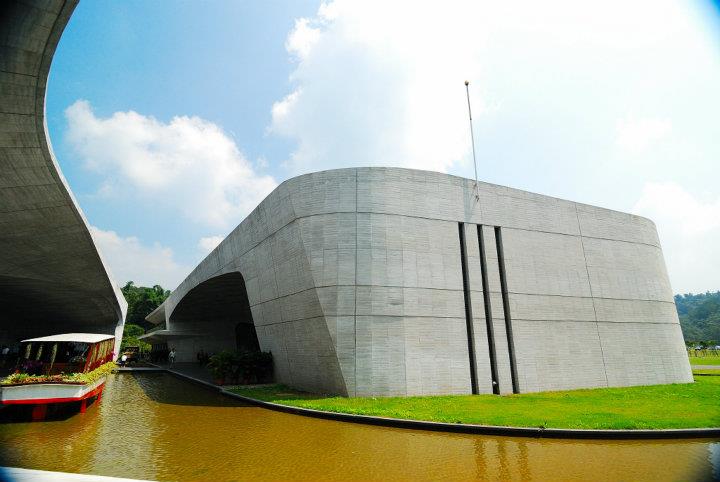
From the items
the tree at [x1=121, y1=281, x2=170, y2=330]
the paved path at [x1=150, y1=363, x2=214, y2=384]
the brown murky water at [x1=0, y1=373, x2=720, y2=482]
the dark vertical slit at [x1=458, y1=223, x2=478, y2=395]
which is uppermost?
the tree at [x1=121, y1=281, x2=170, y2=330]

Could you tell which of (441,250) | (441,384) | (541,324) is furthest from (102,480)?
(541,324)

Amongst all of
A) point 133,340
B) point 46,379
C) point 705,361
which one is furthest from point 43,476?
point 133,340

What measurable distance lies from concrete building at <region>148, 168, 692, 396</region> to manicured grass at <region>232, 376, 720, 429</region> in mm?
1215

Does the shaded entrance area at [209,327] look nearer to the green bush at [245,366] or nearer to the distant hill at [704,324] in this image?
the green bush at [245,366]

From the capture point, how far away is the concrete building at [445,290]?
54.2ft

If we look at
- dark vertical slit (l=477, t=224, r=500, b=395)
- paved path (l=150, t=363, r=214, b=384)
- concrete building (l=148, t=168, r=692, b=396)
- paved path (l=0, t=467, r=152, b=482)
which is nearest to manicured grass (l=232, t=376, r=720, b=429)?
concrete building (l=148, t=168, r=692, b=396)

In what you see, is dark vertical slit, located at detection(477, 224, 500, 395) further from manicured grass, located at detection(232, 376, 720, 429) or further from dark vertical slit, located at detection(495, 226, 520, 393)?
manicured grass, located at detection(232, 376, 720, 429)

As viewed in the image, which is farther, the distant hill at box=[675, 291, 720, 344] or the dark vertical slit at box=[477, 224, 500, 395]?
the distant hill at box=[675, 291, 720, 344]

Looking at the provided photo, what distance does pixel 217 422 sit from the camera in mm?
13156

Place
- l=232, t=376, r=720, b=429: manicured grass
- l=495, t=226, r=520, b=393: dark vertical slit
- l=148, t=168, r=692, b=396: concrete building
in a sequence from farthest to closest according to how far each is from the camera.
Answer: l=495, t=226, r=520, b=393: dark vertical slit < l=148, t=168, r=692, b=396: concrete building < l=232, t=376, r=720, b=429: manicured grass

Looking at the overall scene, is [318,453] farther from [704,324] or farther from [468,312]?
[704,324]

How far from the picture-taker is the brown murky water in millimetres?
7734

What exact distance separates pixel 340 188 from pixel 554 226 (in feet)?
39.9

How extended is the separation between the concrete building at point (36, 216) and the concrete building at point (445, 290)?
32.5ft
